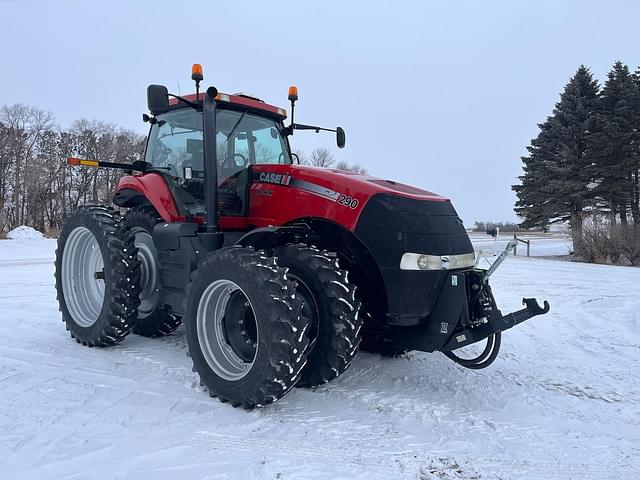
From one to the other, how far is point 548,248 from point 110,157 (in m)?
30.6

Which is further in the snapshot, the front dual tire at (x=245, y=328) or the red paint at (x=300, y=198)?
the red paint at (x=300, y=198)

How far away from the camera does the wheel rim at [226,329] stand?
11.3 feet

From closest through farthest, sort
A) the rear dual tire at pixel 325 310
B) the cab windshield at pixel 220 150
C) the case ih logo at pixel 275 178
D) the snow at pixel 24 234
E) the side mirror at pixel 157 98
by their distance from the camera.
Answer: the rear dual tire at pixel 325 310 → the side mirror at pixel 157 98 → the case ih logo at pixel 275 178 → the cab windshield at pixel 220 150 → the snow at pixel 24 234

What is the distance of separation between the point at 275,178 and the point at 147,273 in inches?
73.3

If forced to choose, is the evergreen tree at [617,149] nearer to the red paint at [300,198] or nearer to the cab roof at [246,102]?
the cab roof at [246,102]

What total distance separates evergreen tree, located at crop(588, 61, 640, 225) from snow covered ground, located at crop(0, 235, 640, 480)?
1001 inches

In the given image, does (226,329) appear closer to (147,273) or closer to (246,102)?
(147,273)

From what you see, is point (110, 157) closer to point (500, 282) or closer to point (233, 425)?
point (500, 282)

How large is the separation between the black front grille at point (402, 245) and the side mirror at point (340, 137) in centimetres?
194

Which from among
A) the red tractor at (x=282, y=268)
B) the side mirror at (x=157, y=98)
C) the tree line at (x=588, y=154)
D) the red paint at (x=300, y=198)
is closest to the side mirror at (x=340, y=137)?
the red tractor at (x=282, y=268)

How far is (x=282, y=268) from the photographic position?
3086 mm

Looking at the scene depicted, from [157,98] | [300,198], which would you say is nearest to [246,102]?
[157,98]

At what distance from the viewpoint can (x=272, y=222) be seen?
12.6ft

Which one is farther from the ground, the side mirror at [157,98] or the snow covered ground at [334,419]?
the side mirror at [157,98]
